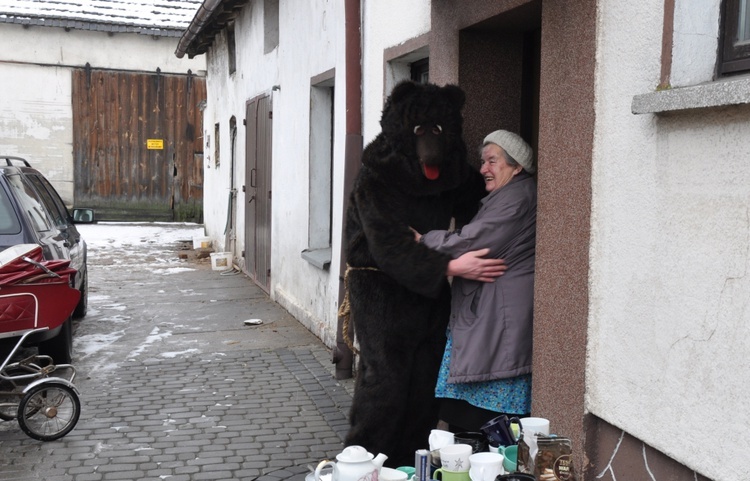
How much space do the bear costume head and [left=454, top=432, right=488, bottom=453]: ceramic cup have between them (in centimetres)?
122

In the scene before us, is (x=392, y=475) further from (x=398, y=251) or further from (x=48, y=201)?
(x=48, y=201)

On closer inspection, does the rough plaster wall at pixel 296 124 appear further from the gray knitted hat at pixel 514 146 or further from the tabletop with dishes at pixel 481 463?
the tabletop with dishes at pixel 481 463

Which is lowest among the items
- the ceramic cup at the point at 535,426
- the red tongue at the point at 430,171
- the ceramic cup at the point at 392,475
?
the ceramic cup at the point at 392,475

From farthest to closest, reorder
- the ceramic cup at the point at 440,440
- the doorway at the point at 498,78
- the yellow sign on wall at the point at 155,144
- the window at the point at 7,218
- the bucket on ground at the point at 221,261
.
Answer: the yellow sign on wall at the point at 155,144
the bucket on ground at the point at 221,261
the window at the point at 7,218
the doorway at the point at 498,78
the ceramic cup at the point at 440,440

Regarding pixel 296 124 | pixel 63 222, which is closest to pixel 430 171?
pixel 296 124

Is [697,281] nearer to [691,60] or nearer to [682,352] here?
[682,352]

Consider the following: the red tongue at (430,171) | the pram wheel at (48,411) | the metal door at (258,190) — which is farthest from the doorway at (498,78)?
the metal door at (258,190)

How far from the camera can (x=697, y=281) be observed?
110 inches

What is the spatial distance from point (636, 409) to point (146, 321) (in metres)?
7.17

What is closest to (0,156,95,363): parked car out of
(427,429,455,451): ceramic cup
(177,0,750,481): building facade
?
(177,0,750,481): building facade

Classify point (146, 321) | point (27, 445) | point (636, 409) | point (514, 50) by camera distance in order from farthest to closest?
point (146, 321)
point (27, 445)
point (514, 50)
point (636, 409)

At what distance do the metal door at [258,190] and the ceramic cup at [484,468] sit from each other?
8.38 m

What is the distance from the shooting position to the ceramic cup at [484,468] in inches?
108

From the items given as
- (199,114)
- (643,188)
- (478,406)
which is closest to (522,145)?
(643,188)
